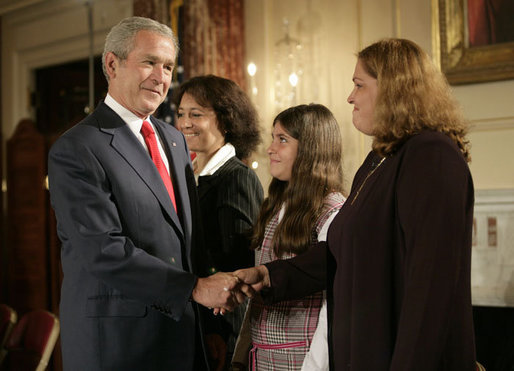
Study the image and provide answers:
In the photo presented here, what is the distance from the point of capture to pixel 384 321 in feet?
5.09

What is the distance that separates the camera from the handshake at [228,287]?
6.84ft

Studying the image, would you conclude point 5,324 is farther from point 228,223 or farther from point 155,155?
point 155,155

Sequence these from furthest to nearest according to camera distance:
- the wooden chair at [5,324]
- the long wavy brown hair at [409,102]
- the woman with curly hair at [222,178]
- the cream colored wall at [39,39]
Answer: the cream colored wall at [39,39] → the wooden chair at [5,324] → the woman with curly hair at [222,178] → the long wavy brown hair at [409,102]

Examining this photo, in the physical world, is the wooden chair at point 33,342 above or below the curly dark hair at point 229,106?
below

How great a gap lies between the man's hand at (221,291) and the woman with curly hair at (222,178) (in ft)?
0.66

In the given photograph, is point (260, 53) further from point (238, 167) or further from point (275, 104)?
point (238, 167)

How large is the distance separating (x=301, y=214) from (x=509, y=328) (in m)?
2.61

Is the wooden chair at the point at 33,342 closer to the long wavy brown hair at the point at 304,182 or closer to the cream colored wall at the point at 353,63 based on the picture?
the long wavy brown hair at the point at 304,182

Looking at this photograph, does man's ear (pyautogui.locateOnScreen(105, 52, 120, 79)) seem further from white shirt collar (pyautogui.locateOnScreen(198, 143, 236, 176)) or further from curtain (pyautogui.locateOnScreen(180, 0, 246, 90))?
curtain (pyautogui.locateOnScreen(180, 0, 246, 90))

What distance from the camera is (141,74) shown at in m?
2.21

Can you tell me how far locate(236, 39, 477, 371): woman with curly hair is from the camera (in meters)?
1.45

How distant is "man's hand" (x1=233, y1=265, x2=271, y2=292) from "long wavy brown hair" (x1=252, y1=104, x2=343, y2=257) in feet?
0.35

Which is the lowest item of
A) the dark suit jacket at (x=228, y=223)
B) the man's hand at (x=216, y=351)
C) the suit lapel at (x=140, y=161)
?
the man's hand at (x=216, y=351)

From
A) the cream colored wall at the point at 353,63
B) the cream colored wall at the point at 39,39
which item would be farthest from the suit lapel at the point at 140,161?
the cream colored wall at the point at 39,39
